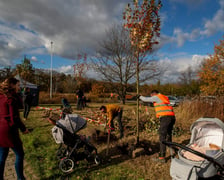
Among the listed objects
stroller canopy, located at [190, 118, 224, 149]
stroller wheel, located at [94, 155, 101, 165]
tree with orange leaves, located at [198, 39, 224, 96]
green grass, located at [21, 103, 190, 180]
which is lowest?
green grass, located at [21, 103, 190, 180]

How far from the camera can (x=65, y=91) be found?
29172 mm

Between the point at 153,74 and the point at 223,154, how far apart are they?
47.7ft

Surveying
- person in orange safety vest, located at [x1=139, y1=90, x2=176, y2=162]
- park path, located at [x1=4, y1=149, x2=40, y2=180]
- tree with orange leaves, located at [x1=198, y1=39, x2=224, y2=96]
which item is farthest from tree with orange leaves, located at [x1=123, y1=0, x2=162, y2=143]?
tree with orange leaves, located at [x1=198, y1=39, x2=224, y2=96]

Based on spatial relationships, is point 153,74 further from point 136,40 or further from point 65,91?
point 65,91

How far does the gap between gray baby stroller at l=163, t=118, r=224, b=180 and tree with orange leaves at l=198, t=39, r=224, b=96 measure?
11.9 m

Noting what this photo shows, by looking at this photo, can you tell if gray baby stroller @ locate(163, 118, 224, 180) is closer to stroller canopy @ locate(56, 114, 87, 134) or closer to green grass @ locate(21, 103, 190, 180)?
green grass @ locate(21, 103, 190, 180)

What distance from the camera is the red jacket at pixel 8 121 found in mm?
2541

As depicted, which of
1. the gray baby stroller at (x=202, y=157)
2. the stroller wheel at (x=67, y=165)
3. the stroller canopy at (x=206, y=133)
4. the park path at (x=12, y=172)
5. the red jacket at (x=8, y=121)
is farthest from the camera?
the stroller wheel at (x=67, y=165)

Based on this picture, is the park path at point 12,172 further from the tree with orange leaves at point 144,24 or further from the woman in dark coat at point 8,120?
the tree with orange leaves at point 144,24

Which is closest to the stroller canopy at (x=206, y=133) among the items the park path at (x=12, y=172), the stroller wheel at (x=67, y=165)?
the stroller wheel at (x=67, y=165)

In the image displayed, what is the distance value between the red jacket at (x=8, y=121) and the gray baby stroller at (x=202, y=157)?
2.50m

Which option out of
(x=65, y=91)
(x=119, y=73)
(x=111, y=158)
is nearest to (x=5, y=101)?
(x=111, y=158)

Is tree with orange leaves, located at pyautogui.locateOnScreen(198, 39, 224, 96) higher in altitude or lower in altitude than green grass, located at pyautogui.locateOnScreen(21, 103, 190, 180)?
higher

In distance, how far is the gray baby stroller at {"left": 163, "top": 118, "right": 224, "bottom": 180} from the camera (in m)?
2.23
